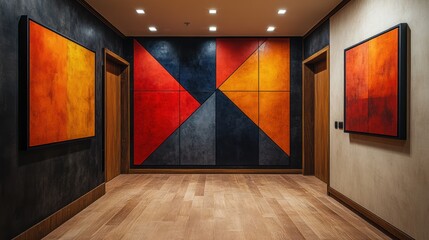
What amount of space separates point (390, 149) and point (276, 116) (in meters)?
3.70

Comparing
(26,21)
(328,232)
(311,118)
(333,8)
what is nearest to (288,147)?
(311,118)

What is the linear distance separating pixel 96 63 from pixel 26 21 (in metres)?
2.05

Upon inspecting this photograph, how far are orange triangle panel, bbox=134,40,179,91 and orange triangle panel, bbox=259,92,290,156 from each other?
195cm

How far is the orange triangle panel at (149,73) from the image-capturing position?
7172 millimetres

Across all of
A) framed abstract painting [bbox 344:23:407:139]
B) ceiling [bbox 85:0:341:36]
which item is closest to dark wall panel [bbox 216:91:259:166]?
ceiling [bbox 85:0:341:36]

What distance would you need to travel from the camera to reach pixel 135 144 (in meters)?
7.18

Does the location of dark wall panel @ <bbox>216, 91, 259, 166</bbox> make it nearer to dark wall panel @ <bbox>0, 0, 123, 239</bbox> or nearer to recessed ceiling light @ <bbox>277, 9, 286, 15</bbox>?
recessed ceiling light @ <bbox>277, 9, 286, 15</bbox>

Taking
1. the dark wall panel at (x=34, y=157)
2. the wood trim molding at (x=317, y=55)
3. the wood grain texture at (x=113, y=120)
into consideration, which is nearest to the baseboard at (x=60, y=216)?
the dark wall panel at (x=34, y=157)

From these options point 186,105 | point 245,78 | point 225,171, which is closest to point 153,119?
point 186,105

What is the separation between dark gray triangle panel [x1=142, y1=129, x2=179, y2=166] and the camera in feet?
23.5

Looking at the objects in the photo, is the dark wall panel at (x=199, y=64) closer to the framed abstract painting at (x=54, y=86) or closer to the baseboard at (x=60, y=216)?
the framed abstract painting at (x=54, y=86)

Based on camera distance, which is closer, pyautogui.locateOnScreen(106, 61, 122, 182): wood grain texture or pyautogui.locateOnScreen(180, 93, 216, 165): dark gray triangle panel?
pyautogui.locateOnScreen(106, 61, 122, 182): wood grain texture

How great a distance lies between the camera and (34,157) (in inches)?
135

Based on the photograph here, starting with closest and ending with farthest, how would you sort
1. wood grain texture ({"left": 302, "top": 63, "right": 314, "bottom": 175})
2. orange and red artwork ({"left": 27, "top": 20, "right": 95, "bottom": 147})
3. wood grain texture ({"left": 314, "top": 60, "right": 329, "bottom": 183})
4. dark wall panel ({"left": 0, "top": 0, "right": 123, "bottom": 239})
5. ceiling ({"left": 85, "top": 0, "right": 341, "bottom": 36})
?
dark wall panel ({"left": 0, "top": 0, "right": 123, "bottom": 239}) → orange and red artwork ({"left": 27, "top": 20, "right": 95, "bottom": 147}) → ceiling ({"left": 85, "top": 0, "right": 341, "bottom": 36}) → wood grain texture ({"left": 314, "top": 60, "right": 329, "bottom": 183}) → wood grain texture ({"left": 302, "top": 63, "right": 314, "bottom": 175})
